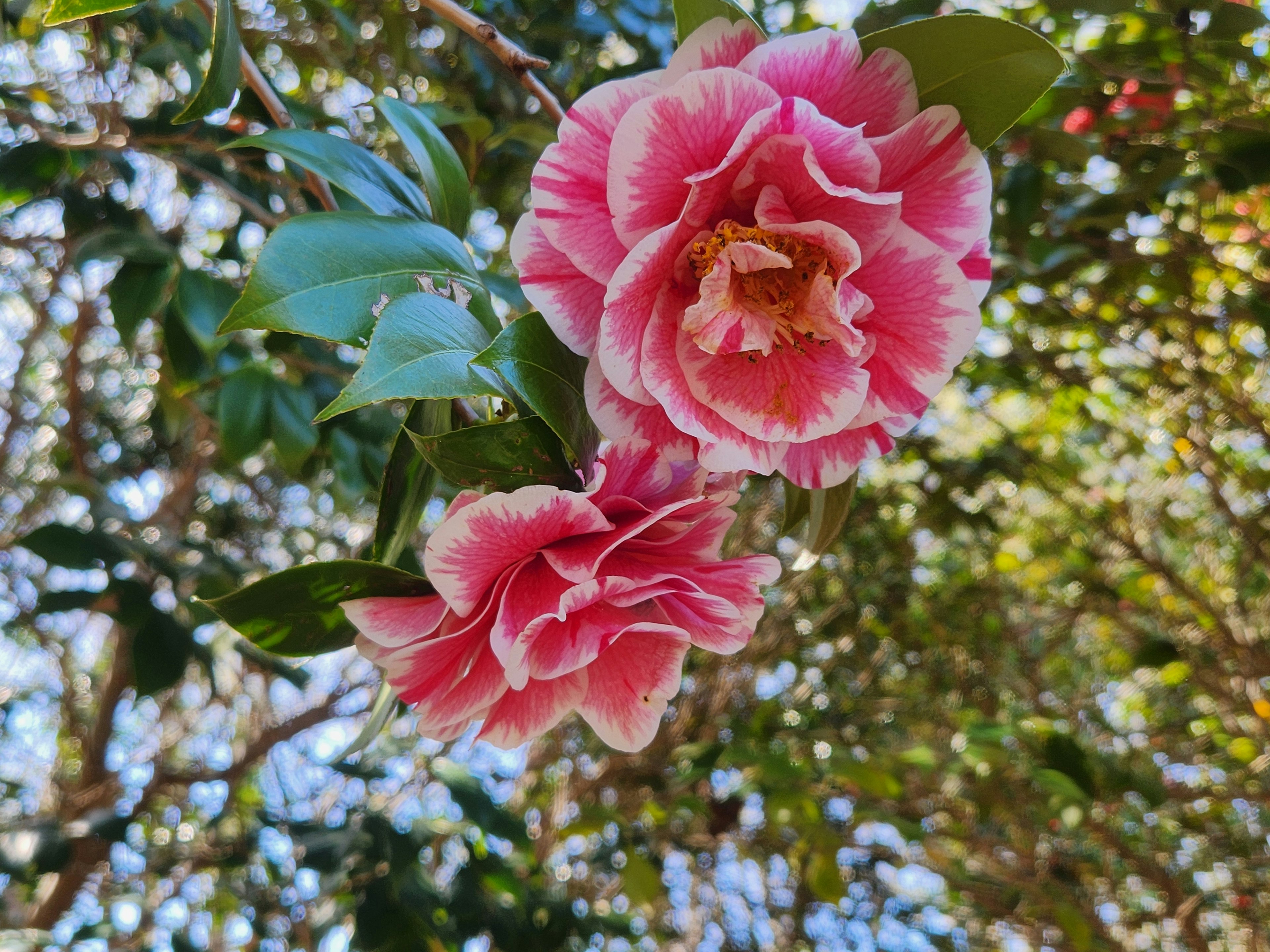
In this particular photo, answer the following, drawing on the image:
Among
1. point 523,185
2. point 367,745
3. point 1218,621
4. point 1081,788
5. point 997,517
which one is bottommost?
point 997,517

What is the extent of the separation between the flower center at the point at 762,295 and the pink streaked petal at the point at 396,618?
0.19 m

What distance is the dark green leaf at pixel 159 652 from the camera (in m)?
1.08

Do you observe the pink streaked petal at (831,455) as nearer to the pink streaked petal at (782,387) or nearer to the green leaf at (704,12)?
the pink streaked petal at (782,387)

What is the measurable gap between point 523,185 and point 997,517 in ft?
6.12

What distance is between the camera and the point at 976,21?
1.37 ft

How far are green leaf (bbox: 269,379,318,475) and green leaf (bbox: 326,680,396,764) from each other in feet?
2.46

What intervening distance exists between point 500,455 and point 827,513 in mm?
234

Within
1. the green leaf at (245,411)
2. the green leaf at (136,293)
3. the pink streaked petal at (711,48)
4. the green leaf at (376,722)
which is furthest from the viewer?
the green leaf at (245,411)

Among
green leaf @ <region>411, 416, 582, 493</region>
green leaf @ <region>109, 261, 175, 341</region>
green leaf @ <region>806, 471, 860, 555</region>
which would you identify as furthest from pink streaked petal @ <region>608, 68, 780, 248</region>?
green leaf @ <region>109, 261, 175, 341</region>

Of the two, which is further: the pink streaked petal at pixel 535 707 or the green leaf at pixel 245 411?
the green leaf at pixel 245 411

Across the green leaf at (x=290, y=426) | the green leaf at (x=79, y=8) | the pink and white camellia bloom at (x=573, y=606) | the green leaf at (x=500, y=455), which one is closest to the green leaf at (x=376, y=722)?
the pink and white camellia bloom at (x=573, y=606)

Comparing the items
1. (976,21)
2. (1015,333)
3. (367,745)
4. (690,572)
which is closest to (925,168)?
(976,21)

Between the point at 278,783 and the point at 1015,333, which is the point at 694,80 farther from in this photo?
the point at 278,783

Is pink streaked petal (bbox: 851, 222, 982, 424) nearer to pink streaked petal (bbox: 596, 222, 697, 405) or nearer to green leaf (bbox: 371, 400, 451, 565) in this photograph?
pink streaked petal (bbox: 596, 222, 697, 405)
